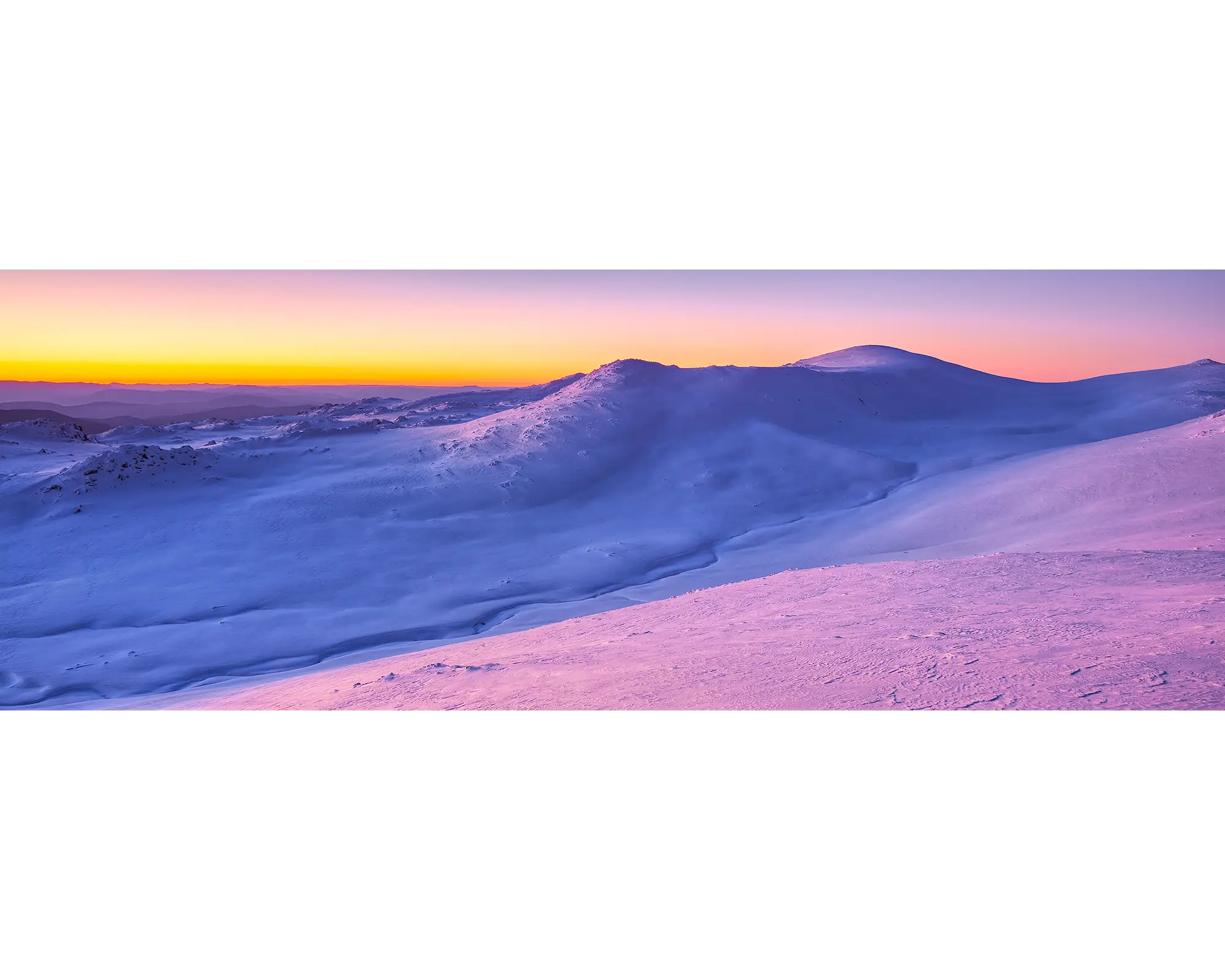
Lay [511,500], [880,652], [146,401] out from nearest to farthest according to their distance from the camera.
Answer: [880,652], [146,401], [511,500]

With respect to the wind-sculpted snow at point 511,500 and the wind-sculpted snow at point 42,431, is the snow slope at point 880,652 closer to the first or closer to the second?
the wind-sculpted snow at point 511,500

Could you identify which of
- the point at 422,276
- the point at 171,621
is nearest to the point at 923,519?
the point at 422,276

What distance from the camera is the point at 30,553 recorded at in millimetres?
7328

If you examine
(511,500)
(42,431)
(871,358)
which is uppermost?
(871,358)

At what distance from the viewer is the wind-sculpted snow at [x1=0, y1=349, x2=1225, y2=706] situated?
19.7 feet

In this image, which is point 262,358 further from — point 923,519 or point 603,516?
point 923,519

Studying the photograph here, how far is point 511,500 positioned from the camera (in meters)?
9.24

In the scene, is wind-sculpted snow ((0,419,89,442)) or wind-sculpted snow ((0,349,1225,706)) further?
wind-sculpted snow ((0,419,89,442))

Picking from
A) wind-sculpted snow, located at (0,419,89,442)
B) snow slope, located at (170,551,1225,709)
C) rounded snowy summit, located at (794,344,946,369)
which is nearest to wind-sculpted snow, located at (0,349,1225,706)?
rounded snowy summit, located at (794,344,946,369)

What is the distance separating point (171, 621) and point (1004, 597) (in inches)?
220

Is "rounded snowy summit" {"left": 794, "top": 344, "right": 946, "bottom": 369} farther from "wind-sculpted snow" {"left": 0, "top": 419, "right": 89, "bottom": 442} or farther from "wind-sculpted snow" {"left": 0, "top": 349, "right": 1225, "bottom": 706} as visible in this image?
"wind-sculpted snow" {"left": 0, "top": 419, "right": 89, "bottom": 442}

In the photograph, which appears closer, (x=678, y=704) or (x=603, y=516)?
(x=678, y=704)

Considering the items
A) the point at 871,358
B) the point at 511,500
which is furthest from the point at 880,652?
the point at 511,500

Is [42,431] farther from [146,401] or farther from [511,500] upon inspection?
[511,500]
